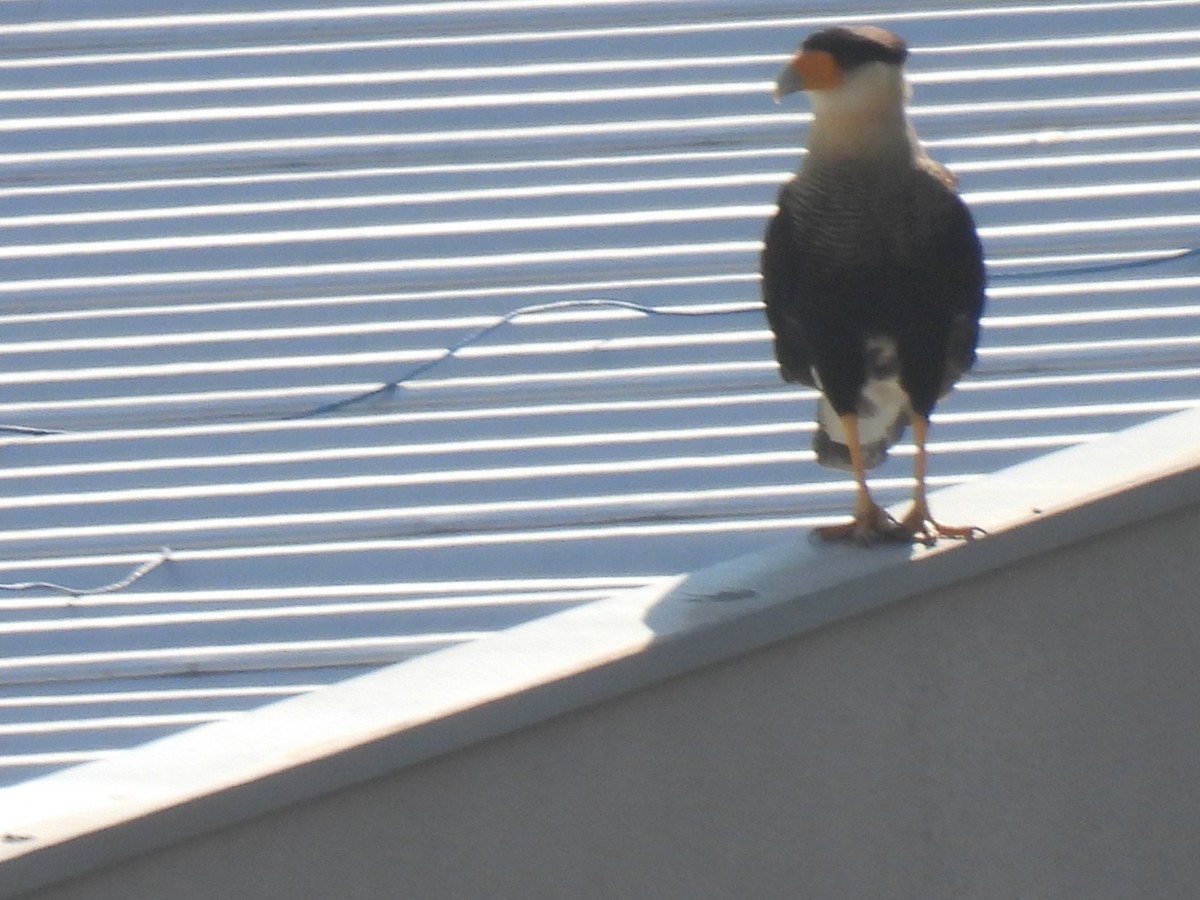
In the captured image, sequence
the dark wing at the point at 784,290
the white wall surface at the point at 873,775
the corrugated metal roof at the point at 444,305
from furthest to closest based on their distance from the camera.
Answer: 1. the corrugated metal roof at the point at 444,305
2. the dark wing at the point at 784,290
3. the white wall surface at the point at 873,775

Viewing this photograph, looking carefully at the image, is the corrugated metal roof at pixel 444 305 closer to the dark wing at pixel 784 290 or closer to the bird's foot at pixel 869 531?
the dark wing at pixel 784 290

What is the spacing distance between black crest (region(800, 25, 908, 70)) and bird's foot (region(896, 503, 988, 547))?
971 mm

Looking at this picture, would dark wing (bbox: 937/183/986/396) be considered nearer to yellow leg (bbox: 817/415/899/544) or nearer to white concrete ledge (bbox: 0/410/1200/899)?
yellow leg (bbox: 817/415/899/544)

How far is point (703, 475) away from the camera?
4.26 meters

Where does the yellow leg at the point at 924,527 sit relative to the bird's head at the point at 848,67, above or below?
below

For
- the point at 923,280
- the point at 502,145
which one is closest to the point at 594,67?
the point at 502,145

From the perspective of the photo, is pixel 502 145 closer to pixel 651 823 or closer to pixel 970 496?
pixel 970 496

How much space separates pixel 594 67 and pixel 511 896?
3.25 meters

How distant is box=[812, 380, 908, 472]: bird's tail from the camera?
3.54 metres

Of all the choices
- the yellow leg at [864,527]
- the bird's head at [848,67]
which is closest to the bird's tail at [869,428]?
the yellow leg at [864,527]

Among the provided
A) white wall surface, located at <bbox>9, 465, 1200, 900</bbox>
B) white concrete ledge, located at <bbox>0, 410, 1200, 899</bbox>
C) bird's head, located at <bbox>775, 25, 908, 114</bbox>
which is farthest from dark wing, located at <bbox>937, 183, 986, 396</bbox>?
white wall surface, located at <bbox>9, 465, 1200, 900</bbox>

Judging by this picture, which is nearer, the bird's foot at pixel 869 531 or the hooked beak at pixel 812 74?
the bird's foot at pixel 869 531

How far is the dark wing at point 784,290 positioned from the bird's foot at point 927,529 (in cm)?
81

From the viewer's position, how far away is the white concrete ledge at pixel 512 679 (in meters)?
2.02
